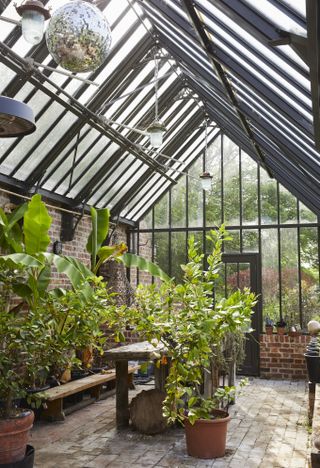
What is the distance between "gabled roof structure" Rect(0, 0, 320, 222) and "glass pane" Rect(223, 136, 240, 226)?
1.65ft

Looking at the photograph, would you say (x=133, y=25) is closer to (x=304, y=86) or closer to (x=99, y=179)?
(x=99, y=179)

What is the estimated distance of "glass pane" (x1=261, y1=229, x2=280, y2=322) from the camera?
914cm

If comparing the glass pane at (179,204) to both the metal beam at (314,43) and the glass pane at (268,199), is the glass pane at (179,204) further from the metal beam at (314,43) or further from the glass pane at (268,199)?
the metal beam at (314,43)

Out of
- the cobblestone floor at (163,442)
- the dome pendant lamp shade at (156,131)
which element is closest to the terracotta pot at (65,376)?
the cobblestone floor at (163,442)

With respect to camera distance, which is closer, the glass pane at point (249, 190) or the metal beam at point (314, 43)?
the metal beam at point (314, 43)

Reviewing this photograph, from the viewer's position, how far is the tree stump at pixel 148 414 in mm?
5152

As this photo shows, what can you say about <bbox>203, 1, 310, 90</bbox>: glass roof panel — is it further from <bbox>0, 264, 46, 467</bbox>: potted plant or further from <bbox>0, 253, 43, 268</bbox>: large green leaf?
<bbox>0, 264, 46, 467</bbox>: potted plant

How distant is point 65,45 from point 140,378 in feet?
22.3

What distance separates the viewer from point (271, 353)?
8914 mm

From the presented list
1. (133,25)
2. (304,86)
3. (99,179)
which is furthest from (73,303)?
(99,179)

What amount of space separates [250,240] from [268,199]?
2.93ft

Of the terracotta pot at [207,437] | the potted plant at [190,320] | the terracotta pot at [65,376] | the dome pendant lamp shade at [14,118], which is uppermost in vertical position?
the dome pendant lamp shade at [14,118]

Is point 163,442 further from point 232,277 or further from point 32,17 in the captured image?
point 232,277

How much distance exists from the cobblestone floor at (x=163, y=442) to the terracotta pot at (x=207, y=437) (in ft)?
0.25
